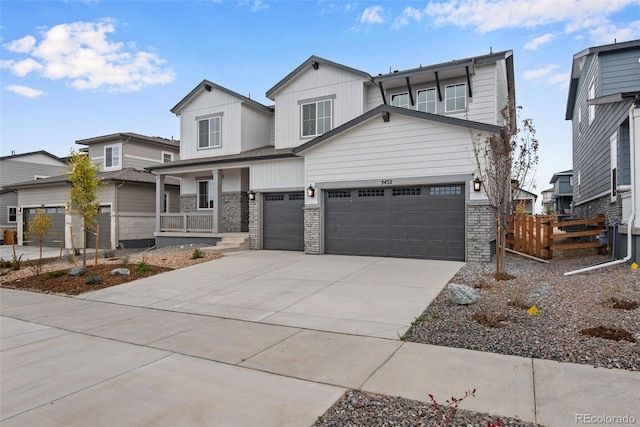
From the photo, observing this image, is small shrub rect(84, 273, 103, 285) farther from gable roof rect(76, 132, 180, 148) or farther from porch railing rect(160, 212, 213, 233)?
gable roof rect(76, 132, 180, 148)

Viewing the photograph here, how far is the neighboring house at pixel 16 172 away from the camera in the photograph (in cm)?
2827

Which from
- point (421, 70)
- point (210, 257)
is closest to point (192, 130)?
point (210, 257)

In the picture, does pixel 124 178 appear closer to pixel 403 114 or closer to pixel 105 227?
pixel 105 227

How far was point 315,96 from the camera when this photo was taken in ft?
55.0

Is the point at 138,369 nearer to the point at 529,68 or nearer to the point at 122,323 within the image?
the point at 122,323

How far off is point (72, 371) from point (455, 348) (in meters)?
4.55

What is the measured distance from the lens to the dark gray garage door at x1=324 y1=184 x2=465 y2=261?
1177 centimetres

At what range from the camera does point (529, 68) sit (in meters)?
16.2

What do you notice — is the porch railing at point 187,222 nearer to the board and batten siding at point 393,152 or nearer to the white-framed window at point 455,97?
the board and batten siding at point 393,152

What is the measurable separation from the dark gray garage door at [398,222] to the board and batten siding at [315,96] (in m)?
4.15

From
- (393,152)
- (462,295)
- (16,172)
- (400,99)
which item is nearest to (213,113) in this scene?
(400,99)

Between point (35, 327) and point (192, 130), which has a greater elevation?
point (192, 130)

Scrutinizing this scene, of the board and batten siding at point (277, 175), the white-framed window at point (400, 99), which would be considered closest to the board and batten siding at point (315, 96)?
the white-framed window at point (400, 99)

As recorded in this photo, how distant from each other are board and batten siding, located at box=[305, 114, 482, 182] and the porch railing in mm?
6044
